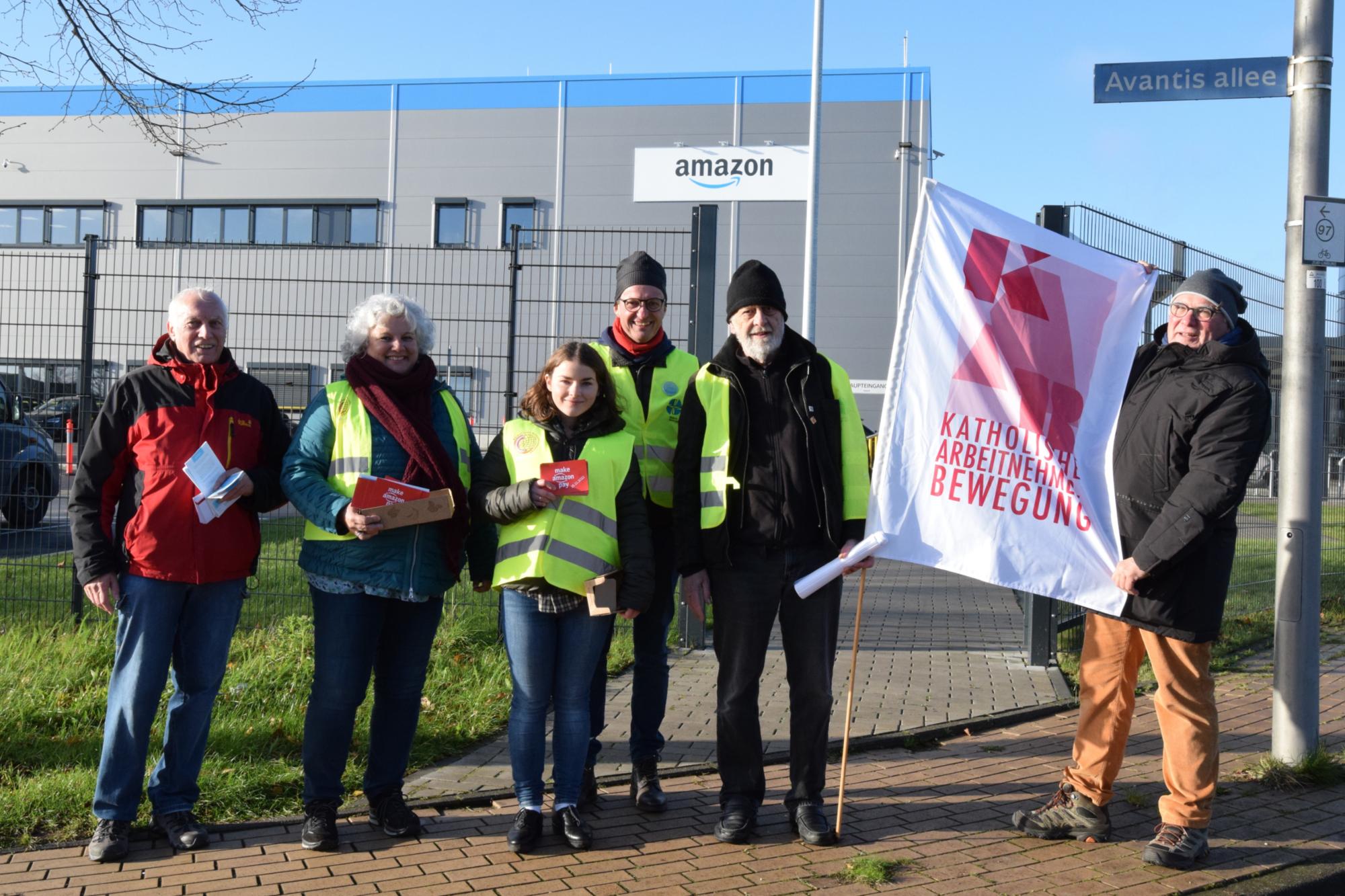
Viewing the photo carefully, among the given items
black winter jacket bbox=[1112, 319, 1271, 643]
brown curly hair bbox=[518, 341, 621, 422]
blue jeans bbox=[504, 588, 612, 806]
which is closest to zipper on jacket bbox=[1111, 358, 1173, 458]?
black winter jacket bbox=[1112, 319, 1271, 643]

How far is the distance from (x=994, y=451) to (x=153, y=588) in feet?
10.3

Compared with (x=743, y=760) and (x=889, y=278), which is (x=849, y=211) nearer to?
(x=889, y=278)

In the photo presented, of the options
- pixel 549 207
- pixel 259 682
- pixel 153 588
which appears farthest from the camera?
pixel 549 207

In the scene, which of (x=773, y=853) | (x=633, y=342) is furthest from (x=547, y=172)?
(x=773, y=853)

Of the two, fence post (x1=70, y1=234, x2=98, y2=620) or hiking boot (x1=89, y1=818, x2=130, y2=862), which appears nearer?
hiking boot (x1=89, y1=818, x2=130, y2=862)

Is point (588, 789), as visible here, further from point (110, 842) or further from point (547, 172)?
point (547, 172)

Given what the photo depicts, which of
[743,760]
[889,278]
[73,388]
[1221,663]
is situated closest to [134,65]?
[73,388]

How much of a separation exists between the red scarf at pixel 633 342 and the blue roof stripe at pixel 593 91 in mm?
23915

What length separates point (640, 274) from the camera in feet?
15.4

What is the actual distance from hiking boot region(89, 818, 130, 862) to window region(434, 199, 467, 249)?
86.9ft

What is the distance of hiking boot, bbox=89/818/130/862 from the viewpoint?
13.4 feet

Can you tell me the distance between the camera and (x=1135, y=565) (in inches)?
165

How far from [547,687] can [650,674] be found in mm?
601

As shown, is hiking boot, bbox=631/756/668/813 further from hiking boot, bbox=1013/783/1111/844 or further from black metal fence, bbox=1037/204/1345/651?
black metal fence, bbox=1037/204/1345/651
